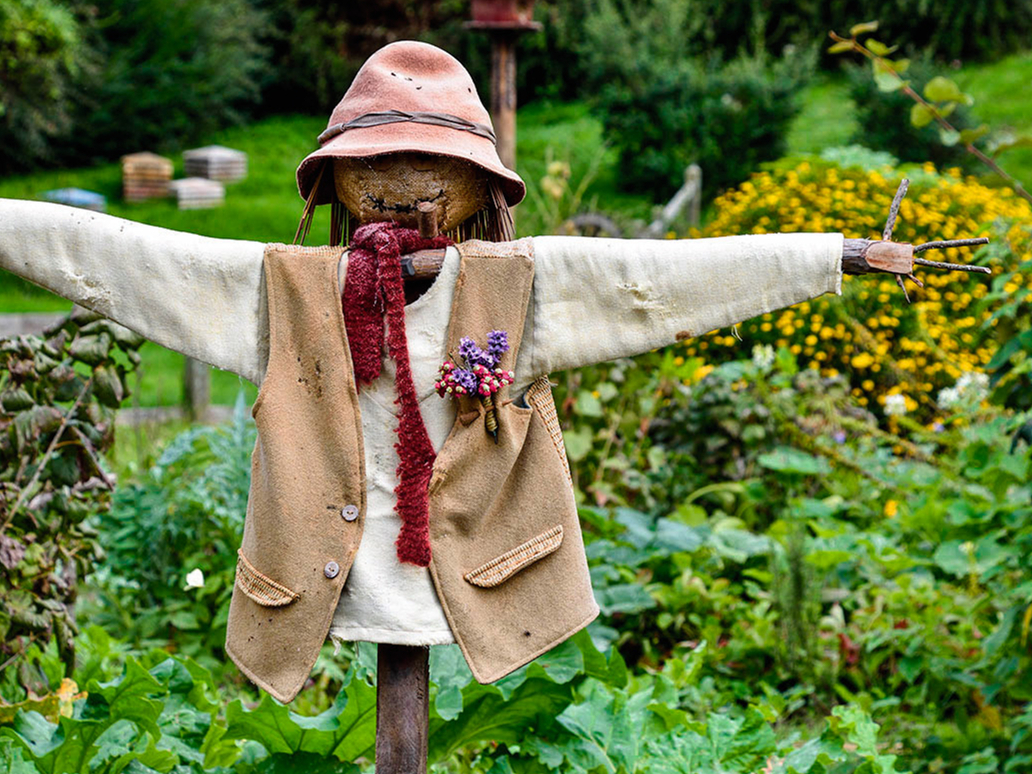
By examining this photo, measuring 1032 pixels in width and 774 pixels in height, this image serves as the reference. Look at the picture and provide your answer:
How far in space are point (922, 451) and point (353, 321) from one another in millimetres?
3195

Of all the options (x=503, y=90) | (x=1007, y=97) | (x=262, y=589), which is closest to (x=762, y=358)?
(x=503, y=90)

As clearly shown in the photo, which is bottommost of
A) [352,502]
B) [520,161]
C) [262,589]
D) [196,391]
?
[520,161]

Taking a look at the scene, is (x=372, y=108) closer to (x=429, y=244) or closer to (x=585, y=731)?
(x=429, y=244)

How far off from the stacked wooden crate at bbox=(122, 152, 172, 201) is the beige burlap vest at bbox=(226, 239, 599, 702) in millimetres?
10362

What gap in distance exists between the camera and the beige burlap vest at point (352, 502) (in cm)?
196

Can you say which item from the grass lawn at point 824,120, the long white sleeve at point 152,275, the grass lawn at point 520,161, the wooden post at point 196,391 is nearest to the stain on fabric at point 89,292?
the long white sleeve at point 152,275

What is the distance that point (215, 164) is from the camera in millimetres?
12055

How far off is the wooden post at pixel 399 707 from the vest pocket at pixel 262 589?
0.70 feet

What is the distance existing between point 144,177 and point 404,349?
1060cm

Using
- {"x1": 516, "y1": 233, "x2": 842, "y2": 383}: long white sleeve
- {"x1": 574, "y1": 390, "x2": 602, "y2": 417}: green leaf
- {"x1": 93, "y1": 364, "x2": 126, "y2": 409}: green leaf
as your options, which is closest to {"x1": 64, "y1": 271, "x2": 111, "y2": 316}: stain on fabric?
{"x1": 516, "y1": 233, "x2": 842, "y2": 383}: long white sleeve

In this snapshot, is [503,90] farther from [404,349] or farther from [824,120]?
[824,120]

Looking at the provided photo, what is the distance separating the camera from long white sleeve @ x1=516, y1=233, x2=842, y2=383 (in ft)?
6.28

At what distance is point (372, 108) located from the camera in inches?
80.0

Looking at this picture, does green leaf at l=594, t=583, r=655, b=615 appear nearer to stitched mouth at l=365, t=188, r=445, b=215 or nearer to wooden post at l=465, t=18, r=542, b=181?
stitched mouth at l=365, t=188, r=445, b=215
